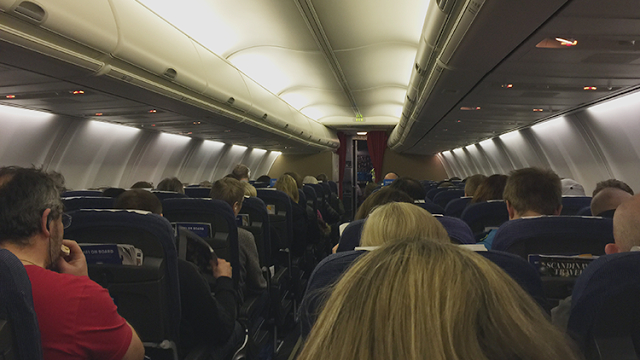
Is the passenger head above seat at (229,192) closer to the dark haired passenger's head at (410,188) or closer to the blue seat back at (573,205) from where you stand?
the dark haired passenger's head at (410,188)

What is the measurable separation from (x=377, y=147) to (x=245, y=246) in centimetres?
1635

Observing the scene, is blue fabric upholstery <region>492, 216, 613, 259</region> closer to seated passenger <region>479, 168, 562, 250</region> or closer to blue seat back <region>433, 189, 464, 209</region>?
seated passenger <region>479, 168, 562, 250</region>

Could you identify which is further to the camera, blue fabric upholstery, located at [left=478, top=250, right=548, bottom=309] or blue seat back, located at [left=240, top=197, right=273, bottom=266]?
blue seat back, located at [left=240, top=197, right=273, bottom=266]

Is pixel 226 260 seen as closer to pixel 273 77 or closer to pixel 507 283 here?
pixel 507 283

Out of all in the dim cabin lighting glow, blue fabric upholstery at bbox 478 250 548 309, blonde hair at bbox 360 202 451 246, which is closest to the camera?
blue fabric upholstery at bbox 478 250 548 309

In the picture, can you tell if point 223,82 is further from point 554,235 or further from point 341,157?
point 341,157

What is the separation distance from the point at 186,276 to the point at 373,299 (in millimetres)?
2272

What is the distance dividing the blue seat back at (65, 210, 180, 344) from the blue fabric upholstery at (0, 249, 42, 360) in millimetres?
972

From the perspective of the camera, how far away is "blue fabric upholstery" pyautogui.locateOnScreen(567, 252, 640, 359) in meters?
1.32

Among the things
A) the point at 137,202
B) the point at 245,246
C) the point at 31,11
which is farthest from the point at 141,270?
the point at 31,11

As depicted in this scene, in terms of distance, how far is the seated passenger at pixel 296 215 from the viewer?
22.1 feet

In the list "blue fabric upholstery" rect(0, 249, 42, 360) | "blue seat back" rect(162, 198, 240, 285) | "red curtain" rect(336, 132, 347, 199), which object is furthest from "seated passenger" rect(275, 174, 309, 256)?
"red curtain" rect(336, 132, 347, 199)

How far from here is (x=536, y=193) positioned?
326 centimetres

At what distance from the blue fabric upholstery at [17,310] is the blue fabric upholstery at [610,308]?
168 centimetres
